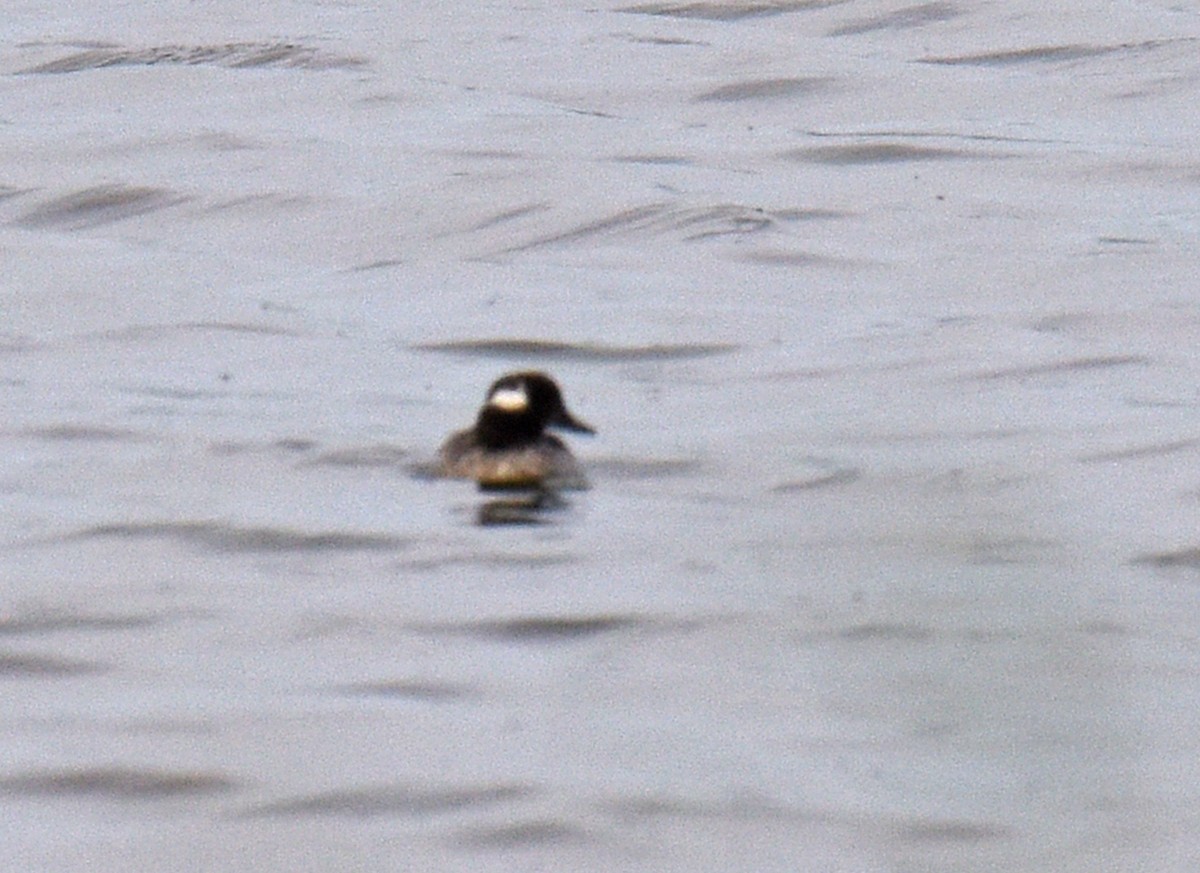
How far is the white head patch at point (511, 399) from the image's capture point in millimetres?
10484

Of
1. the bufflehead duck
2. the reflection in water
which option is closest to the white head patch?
the bufflehead duck

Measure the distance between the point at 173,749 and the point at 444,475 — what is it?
128 inches

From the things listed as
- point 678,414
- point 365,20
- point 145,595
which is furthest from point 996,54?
point 145,595

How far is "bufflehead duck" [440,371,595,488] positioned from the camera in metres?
10.5

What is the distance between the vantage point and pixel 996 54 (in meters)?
22.3

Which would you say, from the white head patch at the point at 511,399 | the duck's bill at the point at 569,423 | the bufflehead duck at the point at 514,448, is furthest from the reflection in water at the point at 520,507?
the duck's bill at the point at 569,423

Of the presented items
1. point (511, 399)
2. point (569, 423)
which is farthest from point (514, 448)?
point (569, 423)

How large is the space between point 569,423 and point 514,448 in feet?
2.15

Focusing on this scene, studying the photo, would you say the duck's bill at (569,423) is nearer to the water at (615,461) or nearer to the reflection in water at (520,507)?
the water at (615,461)

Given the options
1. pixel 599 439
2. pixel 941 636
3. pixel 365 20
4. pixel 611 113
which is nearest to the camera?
pixel 941 636

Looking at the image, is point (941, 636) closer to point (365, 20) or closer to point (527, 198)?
point (527, 198)

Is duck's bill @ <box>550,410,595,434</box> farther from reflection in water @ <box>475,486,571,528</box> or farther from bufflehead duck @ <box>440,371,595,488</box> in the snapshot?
reflection in water @ <box>475,486,571,528</box>

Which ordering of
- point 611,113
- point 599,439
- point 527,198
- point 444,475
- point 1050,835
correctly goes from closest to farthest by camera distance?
point 1050,835, point 444,475, point 599,439, point 527,198, point 611,113

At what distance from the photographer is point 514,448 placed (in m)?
10.5
